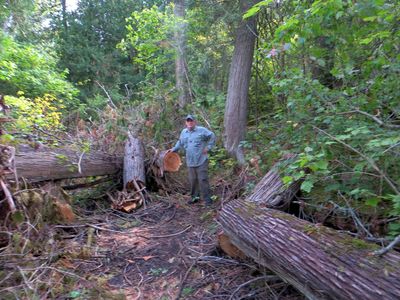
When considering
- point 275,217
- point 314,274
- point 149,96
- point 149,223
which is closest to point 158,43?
point 149,96

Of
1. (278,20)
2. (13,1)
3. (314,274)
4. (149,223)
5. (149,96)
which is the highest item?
(13,1)

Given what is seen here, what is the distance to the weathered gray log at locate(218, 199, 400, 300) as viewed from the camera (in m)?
2.68

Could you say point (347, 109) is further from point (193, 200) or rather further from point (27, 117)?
point (27, 117)

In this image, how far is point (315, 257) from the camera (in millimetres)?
3137

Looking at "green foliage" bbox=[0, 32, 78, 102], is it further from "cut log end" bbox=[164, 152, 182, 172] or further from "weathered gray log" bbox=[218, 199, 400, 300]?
"weathered gray log" bbox=[218, 199, 400, 300]

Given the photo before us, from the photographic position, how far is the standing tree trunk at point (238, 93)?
836 centimetres

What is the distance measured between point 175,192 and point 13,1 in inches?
287

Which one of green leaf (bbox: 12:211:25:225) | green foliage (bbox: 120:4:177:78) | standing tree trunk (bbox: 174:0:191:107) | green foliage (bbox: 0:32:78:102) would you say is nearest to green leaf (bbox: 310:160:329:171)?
green leaf (bbox: 12:211:25:225)

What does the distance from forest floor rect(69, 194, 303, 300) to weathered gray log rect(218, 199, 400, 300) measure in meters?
0.36

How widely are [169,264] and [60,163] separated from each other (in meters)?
2.94

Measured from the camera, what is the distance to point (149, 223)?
638 cm

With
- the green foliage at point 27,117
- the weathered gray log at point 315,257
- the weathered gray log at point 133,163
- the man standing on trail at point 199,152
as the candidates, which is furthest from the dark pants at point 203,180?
the green foliage at point 27,117

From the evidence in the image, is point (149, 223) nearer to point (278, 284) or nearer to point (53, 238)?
point (53, 238)

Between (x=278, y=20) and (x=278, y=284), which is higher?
(x=278, y=20)
